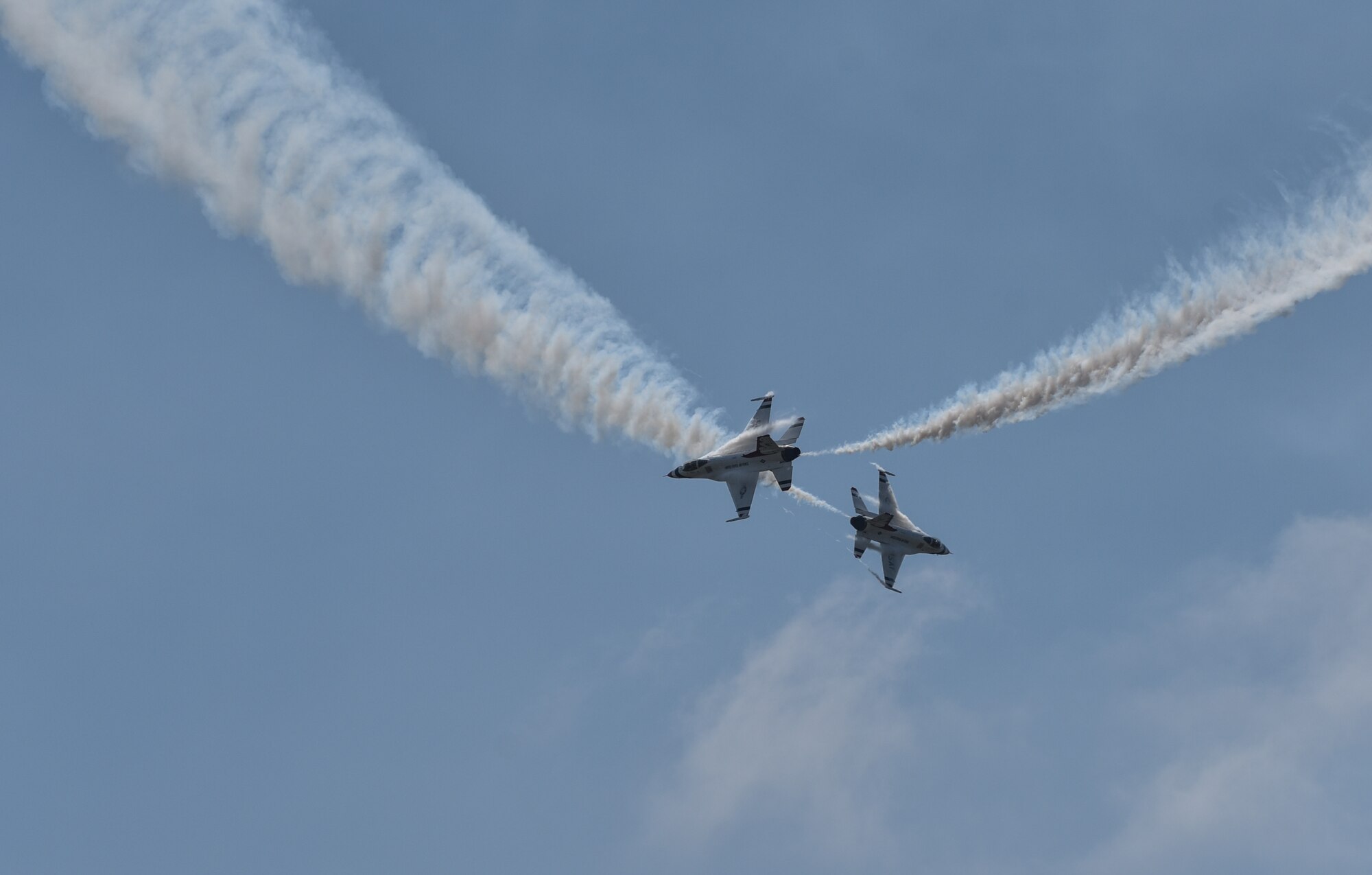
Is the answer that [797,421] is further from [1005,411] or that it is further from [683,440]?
[1005,411]

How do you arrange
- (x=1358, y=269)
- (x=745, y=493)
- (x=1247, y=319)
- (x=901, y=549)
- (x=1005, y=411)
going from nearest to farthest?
(x=1358, y=269)
(x=1247, y=319)
(x=1005, y=411)
(x=745, y=493)
(x=901, y=549)

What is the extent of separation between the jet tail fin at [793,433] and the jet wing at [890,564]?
8.44 m

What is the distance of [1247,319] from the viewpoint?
51.2 meters

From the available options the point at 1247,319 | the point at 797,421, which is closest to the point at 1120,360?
the point at 1247,319

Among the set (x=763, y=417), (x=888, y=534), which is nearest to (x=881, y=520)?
(x=888, y=534)

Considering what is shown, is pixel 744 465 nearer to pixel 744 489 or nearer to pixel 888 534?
pixel 744 489

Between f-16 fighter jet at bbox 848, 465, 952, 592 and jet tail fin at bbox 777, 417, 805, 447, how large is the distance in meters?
5.23

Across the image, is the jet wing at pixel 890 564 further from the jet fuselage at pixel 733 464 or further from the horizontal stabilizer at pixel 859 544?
the jet fuselage at pixel 733 464

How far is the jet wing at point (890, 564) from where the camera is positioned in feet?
217

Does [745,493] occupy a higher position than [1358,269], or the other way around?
[1358,269]

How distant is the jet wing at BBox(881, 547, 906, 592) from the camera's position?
66250 millimetres

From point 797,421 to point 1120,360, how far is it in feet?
45.7

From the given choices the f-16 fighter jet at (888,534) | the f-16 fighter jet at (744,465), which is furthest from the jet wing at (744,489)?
the f-16 fighter jet at (888,534)

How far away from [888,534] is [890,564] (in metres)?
2.06
